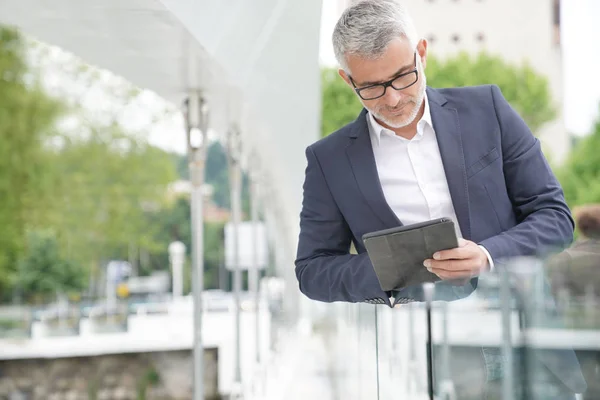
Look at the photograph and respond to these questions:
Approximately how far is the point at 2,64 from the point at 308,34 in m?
14.7

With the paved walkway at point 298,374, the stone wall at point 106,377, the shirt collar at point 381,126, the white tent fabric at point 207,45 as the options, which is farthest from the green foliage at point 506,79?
the shirt collar at point 381,126

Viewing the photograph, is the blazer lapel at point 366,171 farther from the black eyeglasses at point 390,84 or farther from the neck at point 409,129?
the black eyeglasses at point 390,84

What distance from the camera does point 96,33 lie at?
17.5ft

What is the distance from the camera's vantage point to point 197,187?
7387 millimetres

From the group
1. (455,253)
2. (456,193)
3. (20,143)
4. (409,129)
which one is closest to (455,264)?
(455,253)

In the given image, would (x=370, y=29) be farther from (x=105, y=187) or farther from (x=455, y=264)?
(x=105, y=187)

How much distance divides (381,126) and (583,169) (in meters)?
27.3

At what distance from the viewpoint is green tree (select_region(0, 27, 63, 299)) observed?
867 inches

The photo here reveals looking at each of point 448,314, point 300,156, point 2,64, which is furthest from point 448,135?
point 2,64

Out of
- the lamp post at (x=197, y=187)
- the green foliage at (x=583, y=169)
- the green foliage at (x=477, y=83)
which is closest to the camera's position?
the lamp post at (x=197, y=187)

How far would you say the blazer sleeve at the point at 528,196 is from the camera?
200 cm

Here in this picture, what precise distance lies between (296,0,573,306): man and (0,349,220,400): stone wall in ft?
58.1

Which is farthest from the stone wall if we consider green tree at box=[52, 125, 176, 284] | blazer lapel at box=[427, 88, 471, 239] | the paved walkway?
blazer lapel at box=[427, 88, 471, 239]

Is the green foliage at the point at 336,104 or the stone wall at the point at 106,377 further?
the green foliage at the point at 336,104
